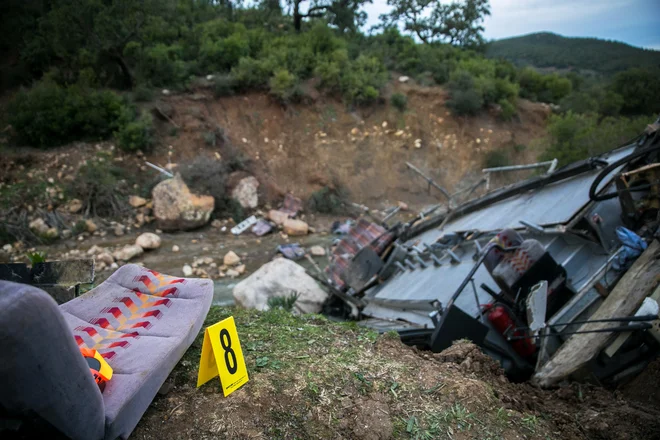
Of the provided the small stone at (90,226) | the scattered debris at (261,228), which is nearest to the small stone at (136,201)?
the small stone at (90,226)

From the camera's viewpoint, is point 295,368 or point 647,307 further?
point 647,307

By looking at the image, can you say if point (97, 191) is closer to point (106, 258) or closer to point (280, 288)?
point (106, 258)

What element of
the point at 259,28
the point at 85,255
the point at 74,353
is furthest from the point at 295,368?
the point at 259,28

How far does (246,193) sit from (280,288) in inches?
315

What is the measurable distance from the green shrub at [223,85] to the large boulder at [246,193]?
14.0 ft

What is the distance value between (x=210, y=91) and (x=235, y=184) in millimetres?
4771

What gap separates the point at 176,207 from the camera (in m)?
12.6

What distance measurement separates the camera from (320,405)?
2371 mm

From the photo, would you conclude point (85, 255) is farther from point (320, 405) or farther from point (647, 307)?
point (647, 307)

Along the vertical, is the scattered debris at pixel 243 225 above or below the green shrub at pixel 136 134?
below

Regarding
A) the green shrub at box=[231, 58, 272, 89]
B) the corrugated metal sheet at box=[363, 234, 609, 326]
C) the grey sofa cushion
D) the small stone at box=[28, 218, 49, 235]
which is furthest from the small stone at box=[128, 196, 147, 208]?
the grey sofa cushion

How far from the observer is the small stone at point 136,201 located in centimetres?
1292

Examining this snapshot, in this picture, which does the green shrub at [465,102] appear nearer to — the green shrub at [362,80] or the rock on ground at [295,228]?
the green shrub at [362,80]

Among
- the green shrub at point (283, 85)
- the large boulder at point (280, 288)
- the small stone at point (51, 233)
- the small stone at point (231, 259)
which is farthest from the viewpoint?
the green shrub at point (283, 85)
